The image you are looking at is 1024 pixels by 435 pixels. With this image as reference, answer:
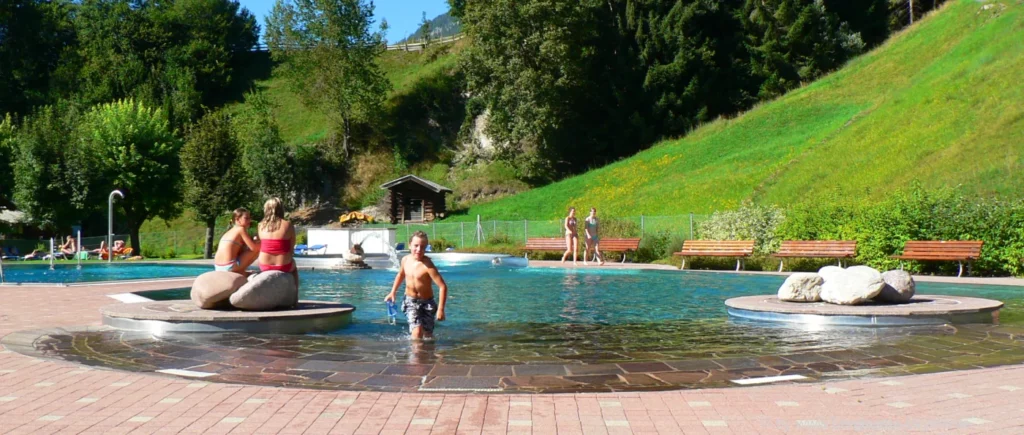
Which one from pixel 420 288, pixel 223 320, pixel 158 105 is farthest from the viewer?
pixel 158 105

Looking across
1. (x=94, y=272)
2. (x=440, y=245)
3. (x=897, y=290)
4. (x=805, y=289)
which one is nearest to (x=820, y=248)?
(x=897, y=290)

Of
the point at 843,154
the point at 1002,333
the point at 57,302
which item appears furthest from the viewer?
the point at 843,154

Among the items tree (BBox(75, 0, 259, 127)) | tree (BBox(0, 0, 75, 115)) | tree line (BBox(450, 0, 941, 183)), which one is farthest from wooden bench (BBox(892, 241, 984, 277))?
tree (BBox(0, 0, 75, 115))

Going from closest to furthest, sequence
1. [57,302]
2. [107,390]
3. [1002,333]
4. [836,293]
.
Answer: [107,390]
[1002,333]
[836,293]
[57,302]

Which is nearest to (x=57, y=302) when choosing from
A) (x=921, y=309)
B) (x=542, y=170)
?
(x=921, y=309)

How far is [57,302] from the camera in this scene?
15.3 m

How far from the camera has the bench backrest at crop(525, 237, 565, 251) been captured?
105 feet

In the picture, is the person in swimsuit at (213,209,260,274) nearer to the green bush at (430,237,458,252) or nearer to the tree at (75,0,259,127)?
the green bush at (430,237,458,252)

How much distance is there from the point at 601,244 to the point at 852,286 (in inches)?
716

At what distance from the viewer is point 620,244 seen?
2952 centimetres

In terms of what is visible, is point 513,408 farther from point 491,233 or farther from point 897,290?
point 491,233

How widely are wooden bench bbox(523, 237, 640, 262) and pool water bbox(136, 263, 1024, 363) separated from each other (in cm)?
765

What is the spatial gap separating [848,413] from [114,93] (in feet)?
264

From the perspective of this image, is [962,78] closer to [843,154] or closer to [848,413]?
[843,154]
